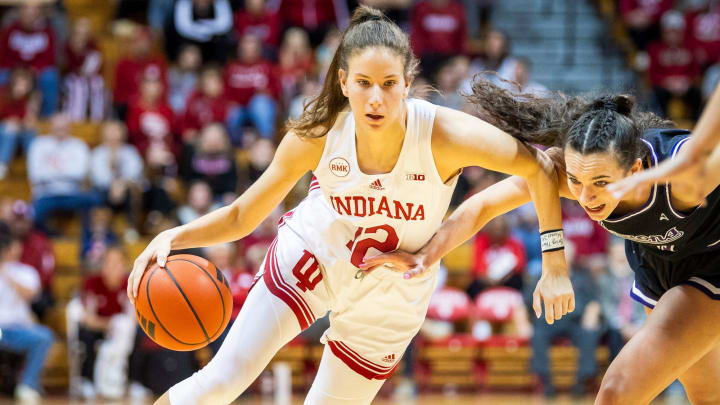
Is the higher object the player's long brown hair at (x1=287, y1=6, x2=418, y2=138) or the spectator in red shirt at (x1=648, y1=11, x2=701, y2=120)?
the player's long brown hair at (x1=287, y1=6, x2=418, y2=138)

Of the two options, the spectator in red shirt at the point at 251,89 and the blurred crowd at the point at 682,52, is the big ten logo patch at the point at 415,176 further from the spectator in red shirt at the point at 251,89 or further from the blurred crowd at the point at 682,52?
the blurred crowd at the point at 682,52

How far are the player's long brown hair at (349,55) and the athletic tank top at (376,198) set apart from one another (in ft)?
0.22

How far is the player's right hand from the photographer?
4094mm

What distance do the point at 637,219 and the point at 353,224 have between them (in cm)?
127

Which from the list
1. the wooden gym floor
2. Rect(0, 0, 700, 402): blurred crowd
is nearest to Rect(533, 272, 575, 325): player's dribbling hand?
Rect(0, 0, 700, 402): blurred crowd

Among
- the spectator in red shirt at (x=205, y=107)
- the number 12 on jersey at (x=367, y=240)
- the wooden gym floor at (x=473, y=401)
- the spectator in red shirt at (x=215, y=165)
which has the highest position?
the number 12 on jersey at (x=367, y=240)

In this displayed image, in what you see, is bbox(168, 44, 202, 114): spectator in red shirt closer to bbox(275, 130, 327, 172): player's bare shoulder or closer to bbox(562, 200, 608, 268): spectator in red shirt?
bbox(562, 200, 608, 268): spectator in red shirt

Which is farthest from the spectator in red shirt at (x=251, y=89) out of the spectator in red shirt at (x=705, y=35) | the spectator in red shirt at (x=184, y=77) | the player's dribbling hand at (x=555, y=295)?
the player's dribbling hand at (x=555, y=295)

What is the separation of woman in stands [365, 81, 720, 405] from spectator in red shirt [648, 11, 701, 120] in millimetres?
8773

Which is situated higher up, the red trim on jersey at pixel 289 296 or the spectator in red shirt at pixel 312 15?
the red trim on jersey at pixel 289 296

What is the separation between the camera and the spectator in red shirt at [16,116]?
10.8m

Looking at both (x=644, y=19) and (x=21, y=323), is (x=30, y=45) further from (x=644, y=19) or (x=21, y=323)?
(x=644, y=19)

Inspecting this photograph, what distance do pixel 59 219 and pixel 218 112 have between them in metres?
2.30

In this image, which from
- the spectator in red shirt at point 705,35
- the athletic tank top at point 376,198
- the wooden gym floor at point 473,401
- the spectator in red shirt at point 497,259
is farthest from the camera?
the spectator in red shirt at point 705,35
